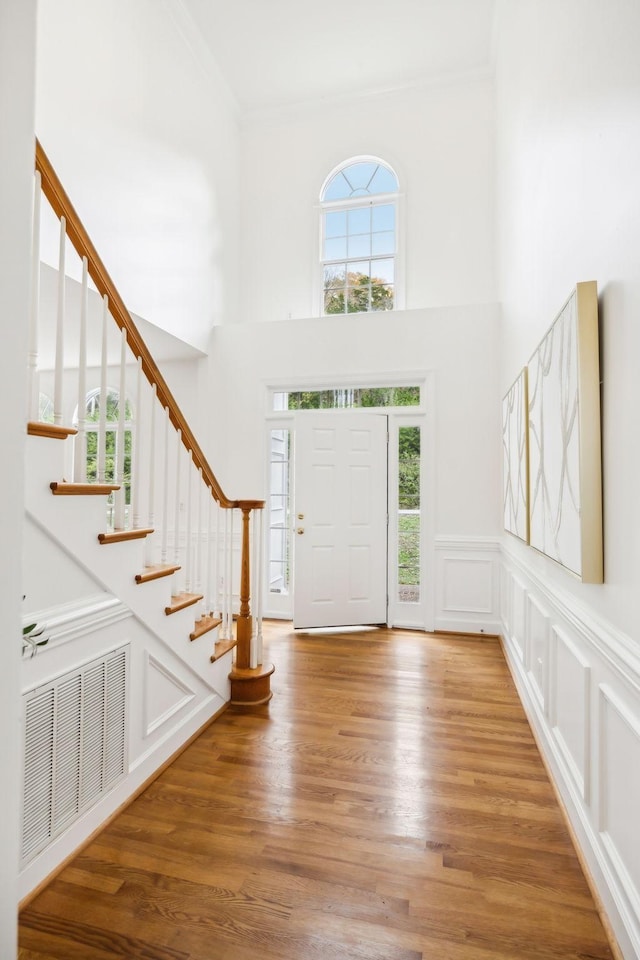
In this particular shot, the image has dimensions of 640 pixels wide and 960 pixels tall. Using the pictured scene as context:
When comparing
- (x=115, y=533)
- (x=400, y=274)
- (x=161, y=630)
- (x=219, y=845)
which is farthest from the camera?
(x=400, y=274)

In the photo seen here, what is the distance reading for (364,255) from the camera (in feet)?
17.9

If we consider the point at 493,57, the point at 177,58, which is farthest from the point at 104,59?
the point at 493,57

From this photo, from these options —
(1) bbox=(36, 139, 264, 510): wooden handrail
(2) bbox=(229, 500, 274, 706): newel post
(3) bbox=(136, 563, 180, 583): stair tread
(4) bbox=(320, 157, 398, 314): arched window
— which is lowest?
(2) bbox=(229, 500, 274, 706): newel post

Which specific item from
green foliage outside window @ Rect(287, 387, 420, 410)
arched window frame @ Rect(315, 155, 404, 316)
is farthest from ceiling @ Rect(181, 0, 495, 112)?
green foliage outside window @ Rect(287, 387, 420, 410)

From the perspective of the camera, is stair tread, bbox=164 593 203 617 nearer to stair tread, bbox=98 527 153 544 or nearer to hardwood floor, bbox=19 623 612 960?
stair tread, bbox=98 527 153 544

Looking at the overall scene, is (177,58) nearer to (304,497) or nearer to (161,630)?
(304,497)

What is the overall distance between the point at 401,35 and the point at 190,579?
5107mm

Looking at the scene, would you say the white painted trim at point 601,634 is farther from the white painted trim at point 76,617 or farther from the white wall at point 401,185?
the white wall at point 401,185

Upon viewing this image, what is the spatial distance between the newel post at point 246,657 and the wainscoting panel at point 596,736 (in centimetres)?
152

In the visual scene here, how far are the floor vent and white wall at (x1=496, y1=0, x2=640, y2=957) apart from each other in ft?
5.71

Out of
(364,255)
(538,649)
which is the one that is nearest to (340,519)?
(538,649)

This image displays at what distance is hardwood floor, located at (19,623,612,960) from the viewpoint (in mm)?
1483

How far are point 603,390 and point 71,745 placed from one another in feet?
7.12

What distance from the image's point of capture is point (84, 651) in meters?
1.88
